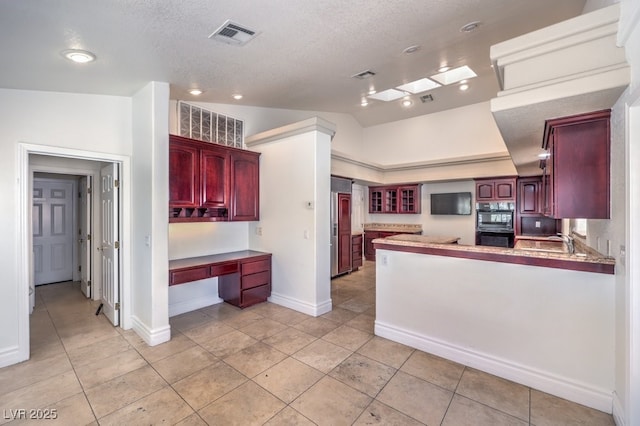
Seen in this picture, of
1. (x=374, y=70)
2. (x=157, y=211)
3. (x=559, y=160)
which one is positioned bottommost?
(x=157, y=211)

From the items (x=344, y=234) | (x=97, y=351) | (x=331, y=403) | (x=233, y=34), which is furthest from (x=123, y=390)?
(x=344, y=234)

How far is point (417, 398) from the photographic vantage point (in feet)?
7.43

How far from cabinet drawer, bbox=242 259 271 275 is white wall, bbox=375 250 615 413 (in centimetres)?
202

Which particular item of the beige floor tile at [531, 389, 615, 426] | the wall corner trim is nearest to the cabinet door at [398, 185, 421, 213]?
the wall corner trim

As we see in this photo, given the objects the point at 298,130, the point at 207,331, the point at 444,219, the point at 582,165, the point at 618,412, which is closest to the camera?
the point at 618,412

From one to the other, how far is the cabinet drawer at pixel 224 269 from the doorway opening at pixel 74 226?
1.02m

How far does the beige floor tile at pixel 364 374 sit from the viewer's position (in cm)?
242

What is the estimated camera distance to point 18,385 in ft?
8.00

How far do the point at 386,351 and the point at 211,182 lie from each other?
310 centimetres

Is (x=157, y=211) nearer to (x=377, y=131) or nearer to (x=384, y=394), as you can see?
(x=384, y=394)

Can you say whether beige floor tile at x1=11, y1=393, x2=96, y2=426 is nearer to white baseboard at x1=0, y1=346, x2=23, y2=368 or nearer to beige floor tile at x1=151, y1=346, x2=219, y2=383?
beige floor tile at x1=151, y1=346, x2=219, y2=383

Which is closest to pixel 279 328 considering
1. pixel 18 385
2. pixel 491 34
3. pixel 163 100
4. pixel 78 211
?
pixel 18 385

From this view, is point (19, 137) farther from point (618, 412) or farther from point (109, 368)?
point (618, 412)

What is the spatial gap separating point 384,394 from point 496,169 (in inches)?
216
